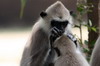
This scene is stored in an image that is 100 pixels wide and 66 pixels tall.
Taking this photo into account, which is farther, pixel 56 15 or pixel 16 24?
pixel 16 24

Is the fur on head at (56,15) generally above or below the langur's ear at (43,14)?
below

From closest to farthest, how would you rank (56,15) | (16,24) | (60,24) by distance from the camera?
(60,24) < (56,15) < (16,24)

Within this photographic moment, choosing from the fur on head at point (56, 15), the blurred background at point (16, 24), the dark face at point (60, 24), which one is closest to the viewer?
the dark face at point (60, 24)

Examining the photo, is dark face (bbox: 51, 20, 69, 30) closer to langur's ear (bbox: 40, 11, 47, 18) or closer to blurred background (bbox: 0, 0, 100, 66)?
langur's ear (bbox: 40, 11, 47, 18)

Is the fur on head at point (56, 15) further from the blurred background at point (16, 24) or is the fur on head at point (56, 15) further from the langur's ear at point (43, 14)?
the blurred background at point (16, 24)

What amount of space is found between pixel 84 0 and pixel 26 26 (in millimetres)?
4214

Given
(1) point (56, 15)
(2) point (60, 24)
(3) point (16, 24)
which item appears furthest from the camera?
(3) point (16, 24)

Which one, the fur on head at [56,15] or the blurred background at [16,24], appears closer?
the fur on head at [56,15]

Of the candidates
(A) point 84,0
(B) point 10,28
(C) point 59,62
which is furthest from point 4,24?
(C) point 59,62

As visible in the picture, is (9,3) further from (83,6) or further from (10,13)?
(83,6)

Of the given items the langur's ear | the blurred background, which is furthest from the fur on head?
the blurred background

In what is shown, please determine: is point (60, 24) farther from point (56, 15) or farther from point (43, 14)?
point (43, 14)

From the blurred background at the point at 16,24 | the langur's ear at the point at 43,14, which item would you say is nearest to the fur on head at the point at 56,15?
the langur's ear at the point at 43,14

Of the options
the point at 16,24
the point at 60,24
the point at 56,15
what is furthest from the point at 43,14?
the point at 16,24
